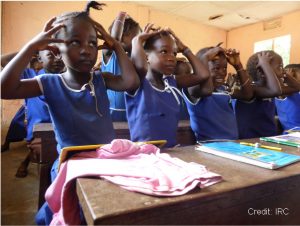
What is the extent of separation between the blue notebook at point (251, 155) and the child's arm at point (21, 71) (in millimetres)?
669

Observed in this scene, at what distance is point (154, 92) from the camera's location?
1.36 metres

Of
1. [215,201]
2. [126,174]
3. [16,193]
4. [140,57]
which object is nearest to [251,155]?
[215,201]

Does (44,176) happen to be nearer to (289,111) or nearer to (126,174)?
(126,174)

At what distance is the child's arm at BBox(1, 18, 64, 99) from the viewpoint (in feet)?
3.11

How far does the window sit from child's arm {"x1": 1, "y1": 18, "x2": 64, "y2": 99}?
4821mm

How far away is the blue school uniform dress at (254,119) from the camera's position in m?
1.91

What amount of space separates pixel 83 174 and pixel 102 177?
0.05 metres

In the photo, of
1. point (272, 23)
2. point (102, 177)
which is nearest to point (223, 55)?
point (102, 177)

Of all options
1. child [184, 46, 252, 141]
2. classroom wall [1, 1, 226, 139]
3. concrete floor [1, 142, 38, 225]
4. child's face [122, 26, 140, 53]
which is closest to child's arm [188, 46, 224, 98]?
child [184, 46, 252, 141]

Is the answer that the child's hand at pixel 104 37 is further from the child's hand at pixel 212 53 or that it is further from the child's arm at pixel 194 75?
the child's hand at pixel 212 53

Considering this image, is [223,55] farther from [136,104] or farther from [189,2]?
[189,2]

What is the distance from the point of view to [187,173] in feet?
2.09

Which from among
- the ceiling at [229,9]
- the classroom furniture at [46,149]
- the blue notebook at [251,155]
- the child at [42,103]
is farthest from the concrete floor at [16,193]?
the ceiling at [229,9]

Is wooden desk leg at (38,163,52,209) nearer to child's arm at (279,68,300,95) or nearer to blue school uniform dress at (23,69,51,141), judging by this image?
blue school uniform dress at (23,69,51,141)
